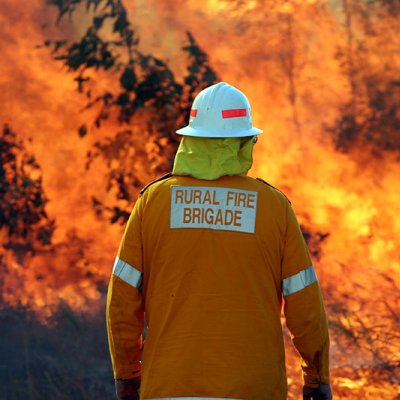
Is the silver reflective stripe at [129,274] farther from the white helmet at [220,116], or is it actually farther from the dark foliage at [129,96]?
the dark foliage at [129,96]

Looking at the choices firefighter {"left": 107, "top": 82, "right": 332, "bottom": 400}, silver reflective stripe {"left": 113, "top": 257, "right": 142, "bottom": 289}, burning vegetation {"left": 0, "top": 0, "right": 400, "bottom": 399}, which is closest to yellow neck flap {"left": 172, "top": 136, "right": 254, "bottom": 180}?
firefighter {"left": 107, "top": 82, "right": 332, "bottom": 400}

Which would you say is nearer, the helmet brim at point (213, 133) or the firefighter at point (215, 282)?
the firefighter at point (215, 282)

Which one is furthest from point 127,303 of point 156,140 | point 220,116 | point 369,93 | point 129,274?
point 369,93

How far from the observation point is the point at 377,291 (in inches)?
289

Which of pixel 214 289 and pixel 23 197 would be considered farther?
pixel 23 197

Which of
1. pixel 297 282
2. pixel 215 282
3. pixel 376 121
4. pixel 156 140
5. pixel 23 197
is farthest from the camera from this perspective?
pixel 23 197

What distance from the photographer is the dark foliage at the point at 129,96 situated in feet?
25.9

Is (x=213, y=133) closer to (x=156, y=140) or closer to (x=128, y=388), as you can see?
(x=128, y=388)

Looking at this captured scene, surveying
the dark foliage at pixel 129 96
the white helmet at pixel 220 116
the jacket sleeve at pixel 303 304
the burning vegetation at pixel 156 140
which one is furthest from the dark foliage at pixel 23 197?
the jacket sleeve at pixel 303 304

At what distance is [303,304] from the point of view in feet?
11.3

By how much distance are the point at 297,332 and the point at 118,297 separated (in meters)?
0.67

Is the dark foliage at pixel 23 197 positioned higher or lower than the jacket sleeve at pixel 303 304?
higher

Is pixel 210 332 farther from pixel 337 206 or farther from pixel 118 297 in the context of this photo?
pixel 337 206

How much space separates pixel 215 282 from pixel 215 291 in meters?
0.03
